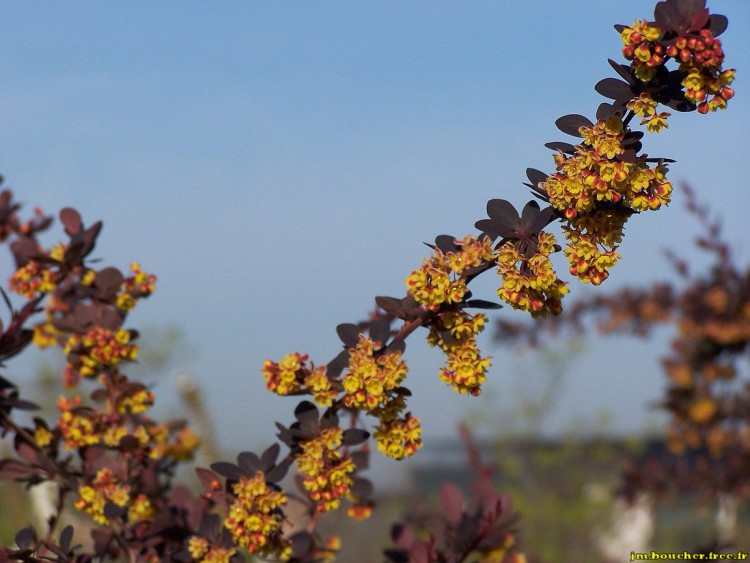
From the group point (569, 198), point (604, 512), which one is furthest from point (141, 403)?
point (604, 512)

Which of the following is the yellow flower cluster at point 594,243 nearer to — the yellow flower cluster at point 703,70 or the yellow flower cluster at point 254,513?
the yellow flower cluster at point 703,70

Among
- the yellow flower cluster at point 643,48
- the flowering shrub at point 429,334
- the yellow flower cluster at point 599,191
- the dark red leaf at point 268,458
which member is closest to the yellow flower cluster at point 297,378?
the flowering shrub at point 429,334

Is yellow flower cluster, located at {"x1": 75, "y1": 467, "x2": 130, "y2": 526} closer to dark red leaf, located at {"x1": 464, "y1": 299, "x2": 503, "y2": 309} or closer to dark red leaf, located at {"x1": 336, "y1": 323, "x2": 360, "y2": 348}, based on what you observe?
dark red leaf, located at {"x1": 336, "y1": 323, "x2": 360, "y2": 348}

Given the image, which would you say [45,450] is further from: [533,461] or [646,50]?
[533,461]

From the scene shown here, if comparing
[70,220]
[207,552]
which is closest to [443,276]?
[207,552]

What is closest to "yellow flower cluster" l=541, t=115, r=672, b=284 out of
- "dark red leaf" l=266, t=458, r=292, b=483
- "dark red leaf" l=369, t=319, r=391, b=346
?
"dark red leaf" l=369, t=319, r=391, b=346

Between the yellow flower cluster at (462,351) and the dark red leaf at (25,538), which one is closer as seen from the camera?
the yellow flower cluster at (462,351)
